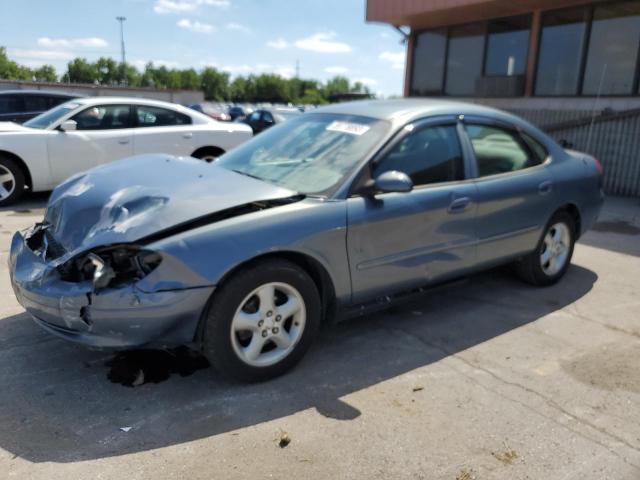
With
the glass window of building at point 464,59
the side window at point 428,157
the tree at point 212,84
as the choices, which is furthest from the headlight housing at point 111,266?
the tree at point 212,84

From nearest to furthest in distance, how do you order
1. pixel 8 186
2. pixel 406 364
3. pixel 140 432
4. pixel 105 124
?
pixel 140 432 < pixel 406 364 < pixel 8 186 < pixel 105 124

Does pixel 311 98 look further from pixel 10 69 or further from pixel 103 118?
pixel 103 118

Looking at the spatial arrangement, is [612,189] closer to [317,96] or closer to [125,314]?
[125,314]

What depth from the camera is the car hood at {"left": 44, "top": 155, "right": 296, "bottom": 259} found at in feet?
9.24

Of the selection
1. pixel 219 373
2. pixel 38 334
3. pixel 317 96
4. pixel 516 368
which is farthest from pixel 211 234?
pixel 317 96

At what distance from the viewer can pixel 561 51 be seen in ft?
40.8

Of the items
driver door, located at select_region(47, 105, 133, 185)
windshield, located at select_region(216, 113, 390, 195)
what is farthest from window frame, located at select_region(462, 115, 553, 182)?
driver door, located at select_region(47, 105, 133, 185)

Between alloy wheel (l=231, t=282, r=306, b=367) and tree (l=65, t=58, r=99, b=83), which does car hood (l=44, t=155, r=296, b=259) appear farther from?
tree (l=65, t=58, r=99, b=83)

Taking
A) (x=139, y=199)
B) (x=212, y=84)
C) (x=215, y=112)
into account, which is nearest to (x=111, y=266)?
(x=139, y=199)

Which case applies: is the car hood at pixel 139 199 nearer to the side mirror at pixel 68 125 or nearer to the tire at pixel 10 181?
the side mirror at pixel 68 125

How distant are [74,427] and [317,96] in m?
120

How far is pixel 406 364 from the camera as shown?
342 centimetres

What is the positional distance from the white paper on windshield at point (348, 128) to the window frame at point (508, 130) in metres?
0.83

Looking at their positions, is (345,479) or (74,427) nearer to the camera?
(345,479)
